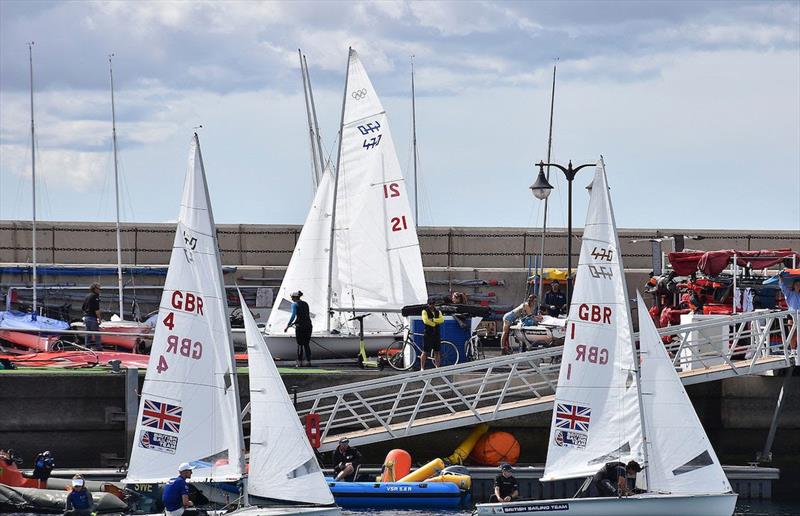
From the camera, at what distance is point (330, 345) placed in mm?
41344

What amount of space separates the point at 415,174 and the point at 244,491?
2936 cm

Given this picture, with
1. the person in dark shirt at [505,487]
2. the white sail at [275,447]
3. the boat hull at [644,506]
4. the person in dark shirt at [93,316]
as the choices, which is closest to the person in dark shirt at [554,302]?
the person in dark shirt at [93,316]

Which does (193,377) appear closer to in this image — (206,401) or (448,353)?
(206,401)

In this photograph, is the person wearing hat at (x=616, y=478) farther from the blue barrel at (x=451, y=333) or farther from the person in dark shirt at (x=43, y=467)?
the person in dark shirt at (x=43, y=467)

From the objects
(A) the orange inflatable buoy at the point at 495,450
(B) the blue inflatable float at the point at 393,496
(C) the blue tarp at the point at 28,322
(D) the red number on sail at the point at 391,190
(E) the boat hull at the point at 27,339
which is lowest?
(B) the blue inflatable float at the point at 393,496

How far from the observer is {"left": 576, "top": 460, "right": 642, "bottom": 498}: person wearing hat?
29781mm

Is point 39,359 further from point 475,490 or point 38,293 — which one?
point 475,490

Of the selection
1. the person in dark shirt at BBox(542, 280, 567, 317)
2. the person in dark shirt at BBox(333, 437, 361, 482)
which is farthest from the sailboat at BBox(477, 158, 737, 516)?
the person in dark shirt at BBox(542, 280, 567, 317)

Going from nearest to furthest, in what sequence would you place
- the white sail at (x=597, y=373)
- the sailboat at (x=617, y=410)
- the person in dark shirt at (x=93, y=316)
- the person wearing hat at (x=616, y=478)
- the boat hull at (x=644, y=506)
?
the boat hull at (x=644, y=506) < the sailboat at (x=617, y=410) < the person wearing hat at (x=616, y=478) < the white sail at (x=597, y=373) < the person in dark shirt at (x=93, y=316)

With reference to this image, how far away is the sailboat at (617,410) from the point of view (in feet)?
97.2

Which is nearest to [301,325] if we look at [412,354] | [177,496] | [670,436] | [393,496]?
[412,354]

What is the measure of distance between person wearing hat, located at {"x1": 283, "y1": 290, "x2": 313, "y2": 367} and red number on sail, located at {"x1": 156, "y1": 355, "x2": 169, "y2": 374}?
33.9 ft

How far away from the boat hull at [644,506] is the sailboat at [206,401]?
4.20 metres

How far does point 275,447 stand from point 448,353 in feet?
35.4
